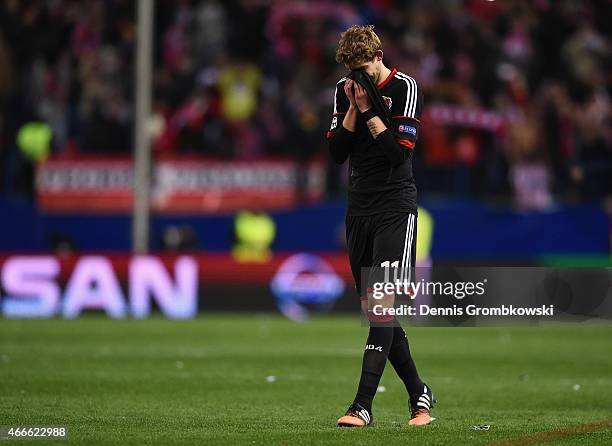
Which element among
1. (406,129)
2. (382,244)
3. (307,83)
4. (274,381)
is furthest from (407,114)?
(307,83)

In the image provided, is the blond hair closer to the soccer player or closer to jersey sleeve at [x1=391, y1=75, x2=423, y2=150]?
the soccer player

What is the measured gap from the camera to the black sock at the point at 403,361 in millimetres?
8758

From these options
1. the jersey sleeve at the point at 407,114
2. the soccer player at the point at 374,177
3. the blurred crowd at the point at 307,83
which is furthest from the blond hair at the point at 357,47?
the blurred crowd at the point at 307,83

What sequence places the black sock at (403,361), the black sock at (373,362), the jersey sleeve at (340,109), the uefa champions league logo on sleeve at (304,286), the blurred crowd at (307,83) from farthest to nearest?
the blurred crowd at (307,83) → the uefa champions league logo on sleeve at (304,286) → the black sock at (403,361) → the jersey sleeve at (340,109) → the black sock at (373,362)

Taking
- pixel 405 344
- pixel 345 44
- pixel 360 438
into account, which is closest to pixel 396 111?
pixel 345 44

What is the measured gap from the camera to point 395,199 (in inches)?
338

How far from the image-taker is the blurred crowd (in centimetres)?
2252

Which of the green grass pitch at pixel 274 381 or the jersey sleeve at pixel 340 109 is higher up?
the jersey sleeve at pixel 340 109

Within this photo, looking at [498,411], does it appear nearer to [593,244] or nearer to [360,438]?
[360,438]

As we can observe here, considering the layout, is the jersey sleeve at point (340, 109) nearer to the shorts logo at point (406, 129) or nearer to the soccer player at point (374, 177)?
the soccer player at point (374, 177)

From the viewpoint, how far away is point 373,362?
8477mm

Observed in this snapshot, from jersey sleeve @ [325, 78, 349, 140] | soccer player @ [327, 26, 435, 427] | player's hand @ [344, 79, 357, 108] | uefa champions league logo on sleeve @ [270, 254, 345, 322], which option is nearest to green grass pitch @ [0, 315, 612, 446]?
soccer player @ [327, 26, 435, 427]

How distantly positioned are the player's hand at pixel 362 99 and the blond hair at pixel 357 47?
154mm

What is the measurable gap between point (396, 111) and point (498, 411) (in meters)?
2.73
